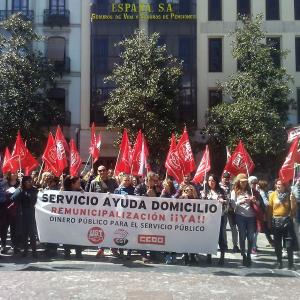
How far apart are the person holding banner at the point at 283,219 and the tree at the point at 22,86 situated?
17.1 metres

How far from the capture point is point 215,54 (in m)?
28.7

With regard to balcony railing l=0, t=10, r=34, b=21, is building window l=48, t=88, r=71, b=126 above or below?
below

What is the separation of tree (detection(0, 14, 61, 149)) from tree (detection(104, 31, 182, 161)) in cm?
326

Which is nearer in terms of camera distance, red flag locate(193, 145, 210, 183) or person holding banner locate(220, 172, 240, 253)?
person holding banner locate(220, 172, 240, 253)

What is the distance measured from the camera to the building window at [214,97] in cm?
2814

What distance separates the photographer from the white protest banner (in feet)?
31.1

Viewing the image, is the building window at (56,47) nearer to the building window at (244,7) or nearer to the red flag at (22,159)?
the building window at (244,7)

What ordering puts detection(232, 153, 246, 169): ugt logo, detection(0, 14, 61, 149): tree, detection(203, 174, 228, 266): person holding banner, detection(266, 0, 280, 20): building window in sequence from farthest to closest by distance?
detection(266, 0, 280, 20): building window < detection(0, 14, 61, 149): tree < detection(232, 153, 246, 169): ugt logo < detection(203, 174, 228, 266): person holding banner

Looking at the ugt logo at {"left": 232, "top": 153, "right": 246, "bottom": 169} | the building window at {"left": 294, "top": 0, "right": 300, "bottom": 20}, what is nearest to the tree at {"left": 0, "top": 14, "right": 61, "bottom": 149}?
the building window at {"left": 294, "top": 0, "right": 300, "bottom": 20}

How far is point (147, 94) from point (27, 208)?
1461cm

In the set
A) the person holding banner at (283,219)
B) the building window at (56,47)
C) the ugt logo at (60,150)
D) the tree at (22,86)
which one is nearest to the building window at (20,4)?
the building window at (56,47)

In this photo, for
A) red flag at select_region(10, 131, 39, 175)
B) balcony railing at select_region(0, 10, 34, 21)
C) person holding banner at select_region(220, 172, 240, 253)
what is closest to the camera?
person holding banner at select_region(220, 172, 240, 253)

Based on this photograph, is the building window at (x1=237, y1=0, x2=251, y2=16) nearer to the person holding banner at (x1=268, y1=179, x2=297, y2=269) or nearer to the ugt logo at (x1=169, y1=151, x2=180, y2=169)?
the ugt logo at (x1=169, y1=151, x2=180, y2=169)

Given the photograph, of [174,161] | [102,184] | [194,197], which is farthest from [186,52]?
[194,197]
